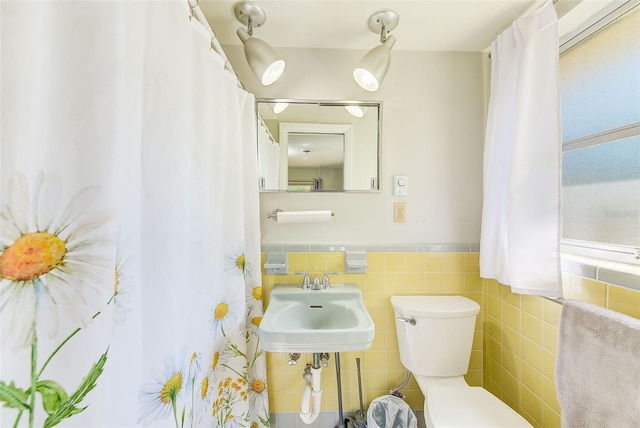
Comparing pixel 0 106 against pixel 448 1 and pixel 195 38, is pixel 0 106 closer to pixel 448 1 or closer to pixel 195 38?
pixel 195 38

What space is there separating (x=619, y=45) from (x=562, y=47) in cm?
19

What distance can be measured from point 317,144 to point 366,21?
59cm

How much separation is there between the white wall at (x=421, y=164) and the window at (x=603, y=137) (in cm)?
36

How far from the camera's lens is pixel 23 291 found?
32 centimetres

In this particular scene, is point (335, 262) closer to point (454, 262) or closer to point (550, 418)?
point (454, 262)

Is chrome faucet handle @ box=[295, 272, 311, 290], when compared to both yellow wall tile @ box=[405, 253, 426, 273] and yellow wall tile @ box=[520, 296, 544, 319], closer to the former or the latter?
yellow wall tile @ box=[405, 253, 426, 273]

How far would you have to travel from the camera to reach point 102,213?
39 cm

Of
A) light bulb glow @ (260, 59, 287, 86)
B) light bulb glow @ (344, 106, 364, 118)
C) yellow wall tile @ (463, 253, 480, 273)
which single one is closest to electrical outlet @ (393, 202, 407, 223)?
yellow wall tile @ (463, 253, 480, 273)

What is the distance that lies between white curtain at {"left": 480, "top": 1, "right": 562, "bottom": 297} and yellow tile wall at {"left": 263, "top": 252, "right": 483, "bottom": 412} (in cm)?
29

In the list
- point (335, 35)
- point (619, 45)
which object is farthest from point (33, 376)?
point (619, 45)

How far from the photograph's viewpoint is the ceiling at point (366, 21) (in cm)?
105

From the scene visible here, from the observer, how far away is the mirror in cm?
133

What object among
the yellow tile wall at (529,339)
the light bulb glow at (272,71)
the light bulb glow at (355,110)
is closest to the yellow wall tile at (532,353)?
the yellow tile wall at (529,339)

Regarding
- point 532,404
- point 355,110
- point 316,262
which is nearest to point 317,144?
point 355,110
